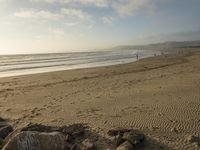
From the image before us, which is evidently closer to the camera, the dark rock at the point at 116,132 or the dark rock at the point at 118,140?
the dark rock at the point at 118,140

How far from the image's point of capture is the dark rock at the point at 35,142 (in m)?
6.04

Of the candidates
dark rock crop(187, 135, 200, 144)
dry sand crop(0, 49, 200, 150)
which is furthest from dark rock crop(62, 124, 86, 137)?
dark rock crop(187, 135, 200, 144)

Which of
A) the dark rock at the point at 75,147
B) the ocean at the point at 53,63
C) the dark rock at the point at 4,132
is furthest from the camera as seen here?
the ocean at the point at 53,63

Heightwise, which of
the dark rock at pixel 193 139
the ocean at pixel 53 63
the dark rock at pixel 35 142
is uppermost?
the dark rock at pixel 35 142

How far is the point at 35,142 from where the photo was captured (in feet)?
20.1

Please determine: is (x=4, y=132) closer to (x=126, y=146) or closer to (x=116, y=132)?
(x=116, y=132)

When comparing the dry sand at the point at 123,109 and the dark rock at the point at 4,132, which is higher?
the dark rock at the point at 4,132

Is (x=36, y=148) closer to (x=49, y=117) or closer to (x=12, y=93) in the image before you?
(x=49, y=117)

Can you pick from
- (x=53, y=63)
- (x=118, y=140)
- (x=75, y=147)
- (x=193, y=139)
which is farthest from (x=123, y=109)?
(x=53, y=63)

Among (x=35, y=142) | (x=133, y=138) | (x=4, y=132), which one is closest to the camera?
(x=35, y=142)

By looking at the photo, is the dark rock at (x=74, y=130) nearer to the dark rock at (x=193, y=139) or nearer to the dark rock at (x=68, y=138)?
the dark rock at (x=68, y=138)

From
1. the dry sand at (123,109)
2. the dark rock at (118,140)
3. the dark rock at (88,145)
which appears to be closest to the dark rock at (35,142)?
the dark rock at (88,145)

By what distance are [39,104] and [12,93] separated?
166 inches

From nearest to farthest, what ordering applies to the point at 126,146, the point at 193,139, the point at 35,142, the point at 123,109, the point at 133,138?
the point at 35,142
the point at 126,146
the point at 133,138
the point at 193,139
the point at 123,109
